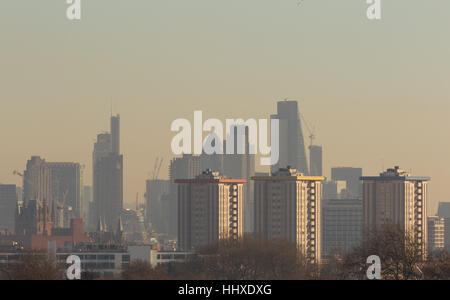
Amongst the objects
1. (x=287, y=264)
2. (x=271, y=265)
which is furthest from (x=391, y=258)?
(x=287, y=264)

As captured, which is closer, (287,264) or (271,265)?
(271,265)

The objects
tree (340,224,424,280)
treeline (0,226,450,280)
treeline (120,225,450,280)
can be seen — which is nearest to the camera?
tree (340,224,424,280)

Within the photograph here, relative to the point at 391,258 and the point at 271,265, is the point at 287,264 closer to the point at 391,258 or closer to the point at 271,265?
the point at 271,265

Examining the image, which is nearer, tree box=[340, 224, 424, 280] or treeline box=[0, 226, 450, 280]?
tree box=[340, 224, 424, 280]

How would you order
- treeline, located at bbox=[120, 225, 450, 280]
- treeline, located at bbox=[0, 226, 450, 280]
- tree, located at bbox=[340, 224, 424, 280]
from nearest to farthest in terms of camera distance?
tree, located at bbox=[340, 224, 424, 280] < treeline, located at bbox=[0, 226, 450, 280] < treeline, located at bbox=[120, 225, 450, 280]

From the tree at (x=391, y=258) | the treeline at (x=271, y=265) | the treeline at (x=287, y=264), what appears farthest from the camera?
the treeline at (x=287, y=264)

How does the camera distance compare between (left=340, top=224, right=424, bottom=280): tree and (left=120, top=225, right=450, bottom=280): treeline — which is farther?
(left=120, top=225, right=450, bottom=280): treeline

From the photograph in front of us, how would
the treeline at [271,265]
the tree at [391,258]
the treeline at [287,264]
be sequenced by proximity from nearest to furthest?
1. the tree at [391,258]
2. the treeline at [271,265]
3. the treeline at [287,264]

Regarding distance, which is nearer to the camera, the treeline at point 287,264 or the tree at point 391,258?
the tree at point 391,258

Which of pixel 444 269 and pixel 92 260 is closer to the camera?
pixel 444 269
